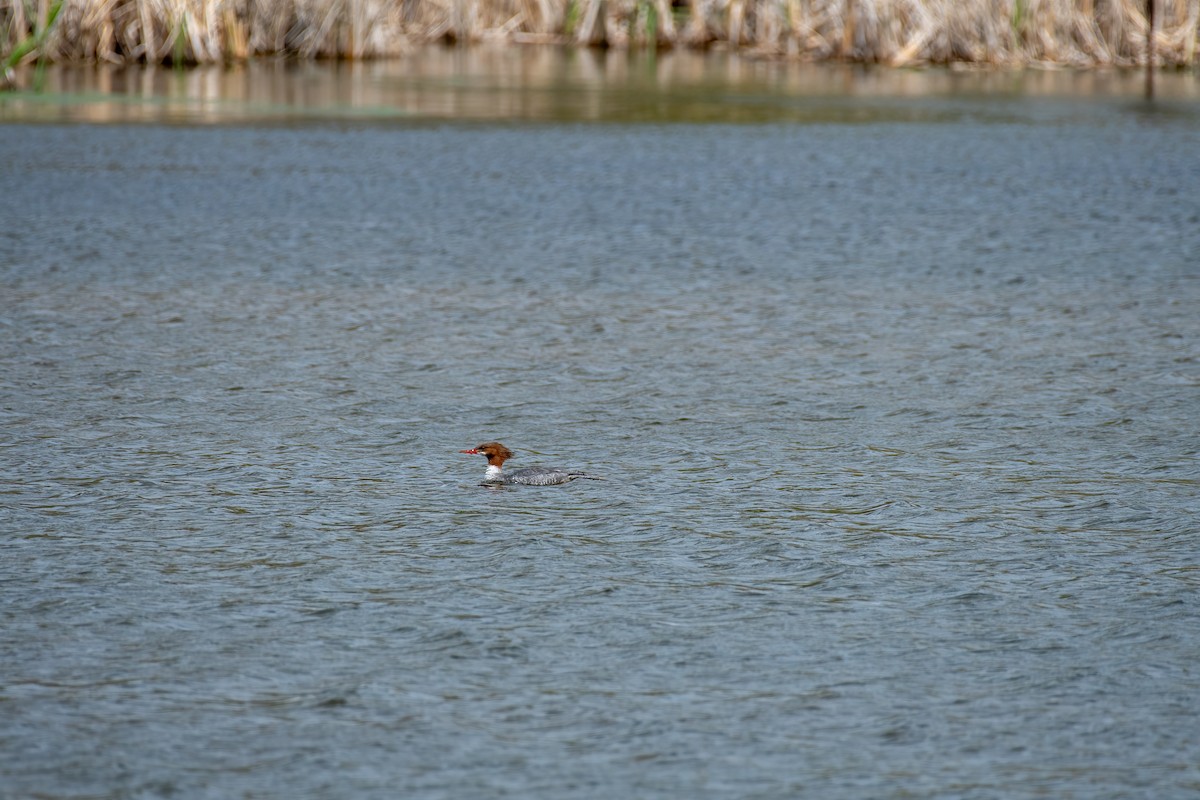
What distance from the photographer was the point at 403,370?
187 inches

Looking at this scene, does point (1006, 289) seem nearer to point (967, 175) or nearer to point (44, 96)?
point (967, 175)

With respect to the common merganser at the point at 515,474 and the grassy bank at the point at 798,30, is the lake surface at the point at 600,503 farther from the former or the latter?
the grassy bank at the point at 798,30

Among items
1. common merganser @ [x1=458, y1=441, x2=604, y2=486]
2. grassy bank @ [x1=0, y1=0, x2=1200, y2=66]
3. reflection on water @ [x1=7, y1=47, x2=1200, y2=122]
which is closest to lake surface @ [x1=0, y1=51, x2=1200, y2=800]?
common merganser @ [x1=458, y1=441, x2=604, y2=486]

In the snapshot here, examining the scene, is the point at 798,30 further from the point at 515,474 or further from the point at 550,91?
the point at 515,474

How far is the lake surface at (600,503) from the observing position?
245 centimetres

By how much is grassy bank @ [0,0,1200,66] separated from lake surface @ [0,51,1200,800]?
7.85 metres

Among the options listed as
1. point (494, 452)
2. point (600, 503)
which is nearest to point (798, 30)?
point (494, 452)

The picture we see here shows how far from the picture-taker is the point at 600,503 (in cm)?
360

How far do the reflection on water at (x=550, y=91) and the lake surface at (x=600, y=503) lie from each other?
171 inches

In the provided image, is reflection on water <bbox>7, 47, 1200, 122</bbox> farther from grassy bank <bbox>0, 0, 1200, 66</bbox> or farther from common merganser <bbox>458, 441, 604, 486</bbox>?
common merganser <bbox>458, 441, 604, 486</bbox>

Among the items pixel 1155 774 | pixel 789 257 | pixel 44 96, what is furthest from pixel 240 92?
pixel 1155 774

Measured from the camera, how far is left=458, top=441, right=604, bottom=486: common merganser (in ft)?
12.1

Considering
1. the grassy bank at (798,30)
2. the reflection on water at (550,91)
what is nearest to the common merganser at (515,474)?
the reflection on water at (550,91)

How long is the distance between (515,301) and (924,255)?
5.85 ft
